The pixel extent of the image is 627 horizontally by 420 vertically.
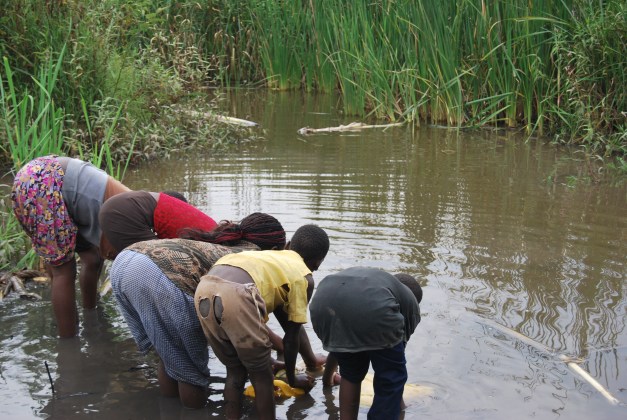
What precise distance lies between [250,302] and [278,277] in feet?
0.71

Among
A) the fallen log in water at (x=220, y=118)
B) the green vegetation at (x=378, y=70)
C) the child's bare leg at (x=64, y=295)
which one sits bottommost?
the child's bare leg at (x=64, y=295)

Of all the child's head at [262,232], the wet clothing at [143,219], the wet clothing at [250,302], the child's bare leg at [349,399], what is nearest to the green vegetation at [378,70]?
the wet clothing at [143,219]

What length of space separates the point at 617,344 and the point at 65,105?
542cm

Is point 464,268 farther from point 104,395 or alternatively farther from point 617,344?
point 104,395

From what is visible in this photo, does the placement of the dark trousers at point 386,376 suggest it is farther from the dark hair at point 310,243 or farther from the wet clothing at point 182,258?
the wet clothing at point 182,258

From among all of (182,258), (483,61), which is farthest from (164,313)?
(483,61)

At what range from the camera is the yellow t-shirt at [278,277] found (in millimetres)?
3576

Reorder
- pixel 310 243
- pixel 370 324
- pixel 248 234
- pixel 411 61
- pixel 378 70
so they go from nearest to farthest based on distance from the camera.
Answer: pixel 370 324 → pixel 310 243 → pixel 248 234 → pixel 411 61 → pixel 378 70

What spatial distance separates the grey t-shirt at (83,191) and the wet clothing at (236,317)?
1189 millimetres

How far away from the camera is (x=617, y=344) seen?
14.7 ft

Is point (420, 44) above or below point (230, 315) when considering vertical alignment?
above

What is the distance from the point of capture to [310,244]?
3865 mm

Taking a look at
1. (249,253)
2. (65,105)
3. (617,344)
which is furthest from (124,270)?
(65,105)

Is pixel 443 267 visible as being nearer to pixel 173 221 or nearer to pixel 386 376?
pixel 173 221
